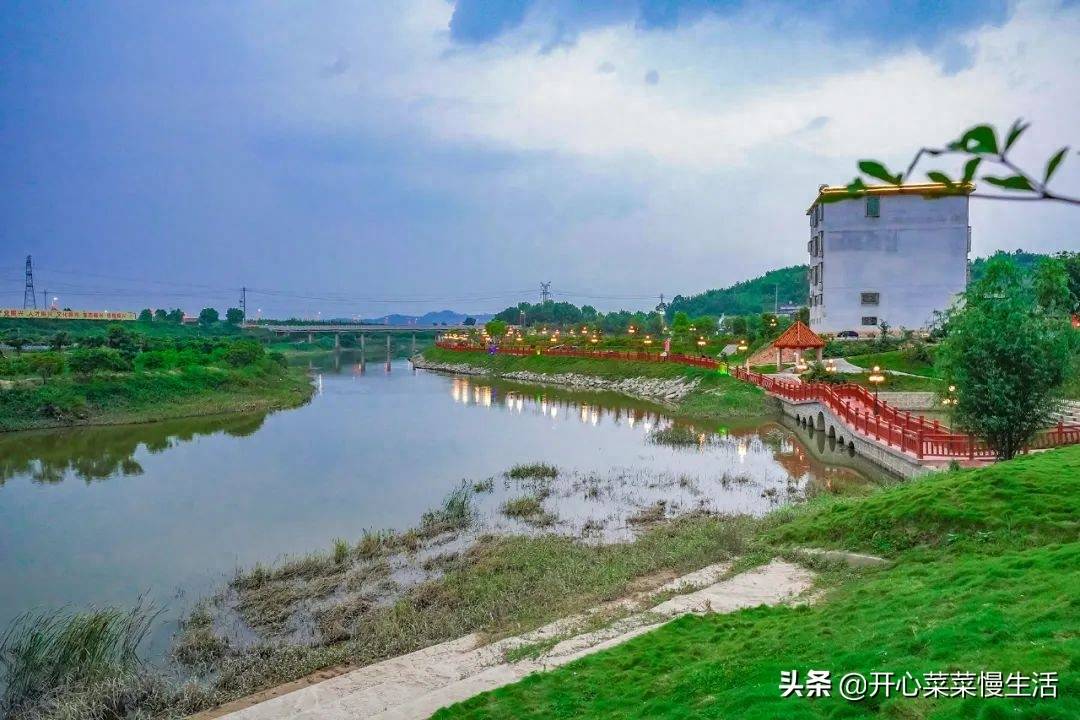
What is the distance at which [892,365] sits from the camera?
35938 mm

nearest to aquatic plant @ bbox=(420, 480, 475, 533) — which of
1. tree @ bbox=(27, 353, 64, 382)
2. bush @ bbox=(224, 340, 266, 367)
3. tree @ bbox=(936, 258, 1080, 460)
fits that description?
tree @ bbox=(936, 258, 1080, 460)

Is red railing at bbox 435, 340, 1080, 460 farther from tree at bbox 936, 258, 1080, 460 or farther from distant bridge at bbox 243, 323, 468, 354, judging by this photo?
distant bridge at bbox 243, 323, 468, 354

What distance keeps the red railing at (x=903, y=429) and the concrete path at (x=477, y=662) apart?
959cm

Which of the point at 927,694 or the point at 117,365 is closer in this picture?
the point at 927,694

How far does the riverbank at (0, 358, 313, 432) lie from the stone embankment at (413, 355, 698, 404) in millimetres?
21907

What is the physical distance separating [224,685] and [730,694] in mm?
6933

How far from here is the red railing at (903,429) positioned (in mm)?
17969

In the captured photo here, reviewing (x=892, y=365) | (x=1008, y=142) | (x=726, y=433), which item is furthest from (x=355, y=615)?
(x=892, y=365)

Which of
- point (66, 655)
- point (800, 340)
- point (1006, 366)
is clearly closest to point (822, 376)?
point (800, 340)

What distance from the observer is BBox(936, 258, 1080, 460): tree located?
16219 millimetres

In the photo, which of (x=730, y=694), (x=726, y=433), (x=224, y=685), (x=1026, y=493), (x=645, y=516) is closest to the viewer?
(x=730, y=694)

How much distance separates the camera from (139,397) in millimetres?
38500

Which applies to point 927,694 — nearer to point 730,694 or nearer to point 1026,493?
point 730,694

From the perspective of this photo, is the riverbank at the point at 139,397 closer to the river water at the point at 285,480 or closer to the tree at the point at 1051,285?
the river water at the point at 285,480
